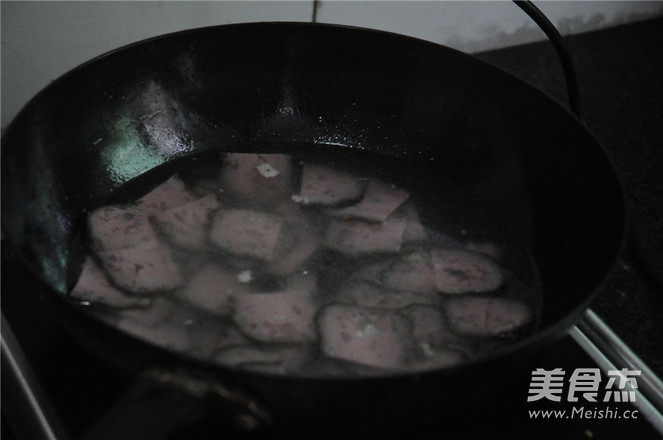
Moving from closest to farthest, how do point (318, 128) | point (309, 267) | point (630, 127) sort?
point (309, 267) → point (318, 128) → point (630, 127)

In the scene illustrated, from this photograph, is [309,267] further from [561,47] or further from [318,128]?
[561,47]

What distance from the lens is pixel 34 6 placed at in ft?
3.07

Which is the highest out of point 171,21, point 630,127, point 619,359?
point 171,21

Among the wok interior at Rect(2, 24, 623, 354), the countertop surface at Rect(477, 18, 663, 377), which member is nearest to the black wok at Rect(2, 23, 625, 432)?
the wok interior at Rect(2, 24, 623, 354)

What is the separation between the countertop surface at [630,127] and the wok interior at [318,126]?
11 centimetres

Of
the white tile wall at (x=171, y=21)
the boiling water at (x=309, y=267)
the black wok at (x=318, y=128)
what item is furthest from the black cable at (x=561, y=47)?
the white tile wall at (x=171, y=21)

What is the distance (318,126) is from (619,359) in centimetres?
53

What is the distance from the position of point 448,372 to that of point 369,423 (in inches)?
3.5

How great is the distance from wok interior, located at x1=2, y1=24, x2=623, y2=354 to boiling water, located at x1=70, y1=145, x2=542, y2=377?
0.04 metres

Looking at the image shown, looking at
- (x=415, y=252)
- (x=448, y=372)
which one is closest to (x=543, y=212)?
(x=415, y=252)

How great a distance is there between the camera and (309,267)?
798mm

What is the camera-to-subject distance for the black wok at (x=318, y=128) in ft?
2.46

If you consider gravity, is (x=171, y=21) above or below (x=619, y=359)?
above

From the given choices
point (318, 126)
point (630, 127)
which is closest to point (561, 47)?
point (318, 126)
